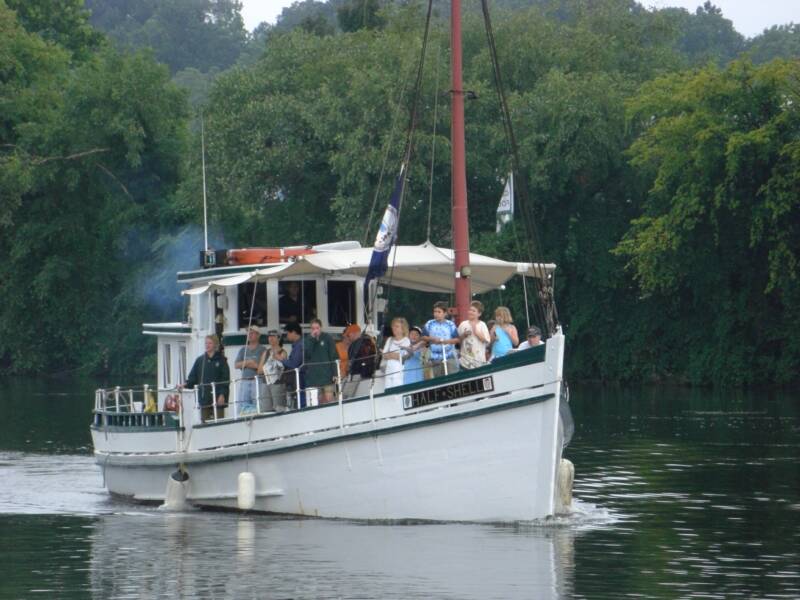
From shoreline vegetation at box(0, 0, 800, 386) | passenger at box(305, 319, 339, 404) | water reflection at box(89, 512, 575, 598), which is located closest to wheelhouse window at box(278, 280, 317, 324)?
passenger at box(305, 319, 339, 404)

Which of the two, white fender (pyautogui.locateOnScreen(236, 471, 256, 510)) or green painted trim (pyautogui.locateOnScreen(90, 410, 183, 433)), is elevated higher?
green painted trim (pyautogui.locateOnScreen(90, 410, 183, 433))

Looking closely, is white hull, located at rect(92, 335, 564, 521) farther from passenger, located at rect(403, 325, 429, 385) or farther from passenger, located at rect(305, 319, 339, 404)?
passenger, located at rect(403, 325, 429, 385)

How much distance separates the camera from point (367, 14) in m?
78.8

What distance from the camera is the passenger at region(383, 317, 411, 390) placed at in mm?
24594

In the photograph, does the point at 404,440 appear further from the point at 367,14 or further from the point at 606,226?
the point at 367,14

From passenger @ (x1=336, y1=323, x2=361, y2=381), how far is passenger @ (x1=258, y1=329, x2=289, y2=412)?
0.84 m

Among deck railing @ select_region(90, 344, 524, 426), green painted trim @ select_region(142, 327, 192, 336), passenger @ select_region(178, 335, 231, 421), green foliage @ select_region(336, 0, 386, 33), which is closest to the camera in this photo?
deck railing @ select_region(90, 344, 524, 426)

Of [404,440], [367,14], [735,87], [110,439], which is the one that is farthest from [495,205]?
[404,440]

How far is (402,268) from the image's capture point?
26.8m

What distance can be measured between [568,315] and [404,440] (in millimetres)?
41643

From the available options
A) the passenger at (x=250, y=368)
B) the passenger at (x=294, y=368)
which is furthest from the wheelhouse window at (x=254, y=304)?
the passenger at (x=294, y=368)

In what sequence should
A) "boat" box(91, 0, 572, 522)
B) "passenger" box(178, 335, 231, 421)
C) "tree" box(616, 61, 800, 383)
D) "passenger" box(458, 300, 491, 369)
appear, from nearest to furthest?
"boat" box(91, 0, 572, 522), "passenger" box(458, 300, 491, 369), "passenger" box(178, 335, 231, 421), "tree" box(616, 61, 800, 383)

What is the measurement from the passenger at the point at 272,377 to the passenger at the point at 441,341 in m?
2.45

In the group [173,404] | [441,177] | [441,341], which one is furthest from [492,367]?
[441,177]
